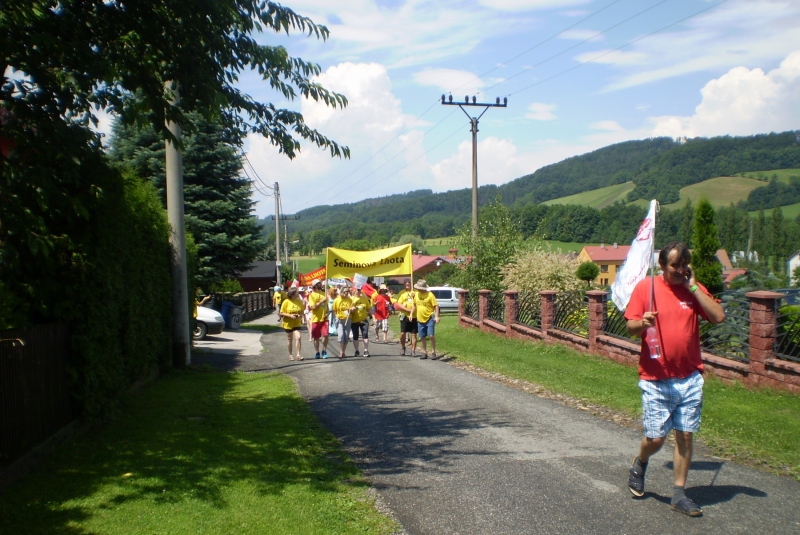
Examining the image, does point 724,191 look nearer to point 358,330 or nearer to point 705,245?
point 705,245

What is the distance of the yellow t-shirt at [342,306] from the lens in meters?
15.4

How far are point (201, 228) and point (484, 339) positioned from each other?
11317 millimetres

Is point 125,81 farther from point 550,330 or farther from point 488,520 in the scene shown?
point 550,330

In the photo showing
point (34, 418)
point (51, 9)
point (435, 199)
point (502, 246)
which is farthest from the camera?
point (435, 199)

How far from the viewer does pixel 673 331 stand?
16.7 feet

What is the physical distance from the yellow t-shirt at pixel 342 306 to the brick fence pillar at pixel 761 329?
8086 millimetres

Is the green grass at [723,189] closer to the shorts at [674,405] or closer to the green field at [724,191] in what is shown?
the green field at [724,191]

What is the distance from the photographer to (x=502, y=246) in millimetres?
27219

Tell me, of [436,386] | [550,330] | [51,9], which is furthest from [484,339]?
[51,9]

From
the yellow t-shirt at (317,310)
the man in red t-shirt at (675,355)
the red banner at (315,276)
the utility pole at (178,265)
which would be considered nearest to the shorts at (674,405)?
the man in red t-shirt at (675,355)

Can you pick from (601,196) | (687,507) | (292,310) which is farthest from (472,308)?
(601,196)

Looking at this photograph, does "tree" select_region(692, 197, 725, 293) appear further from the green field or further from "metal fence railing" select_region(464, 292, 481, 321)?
the green field

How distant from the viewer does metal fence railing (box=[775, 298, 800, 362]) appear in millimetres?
9773

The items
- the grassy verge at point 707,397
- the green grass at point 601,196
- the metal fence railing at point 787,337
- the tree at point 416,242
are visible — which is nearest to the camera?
the grassy verge at point 707,397
